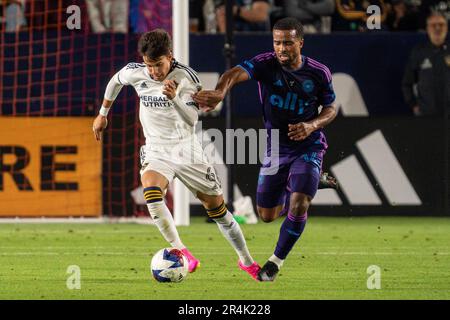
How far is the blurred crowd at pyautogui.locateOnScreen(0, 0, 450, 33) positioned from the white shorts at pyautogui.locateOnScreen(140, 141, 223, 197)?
6091 mm

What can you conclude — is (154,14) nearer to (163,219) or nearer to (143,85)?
(143,85)

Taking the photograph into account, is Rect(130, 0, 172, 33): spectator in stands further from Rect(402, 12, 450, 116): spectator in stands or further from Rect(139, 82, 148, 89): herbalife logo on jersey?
Rect(139, 82, 148, 89): herbalife logo on jersey

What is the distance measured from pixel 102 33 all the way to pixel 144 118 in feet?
20.0

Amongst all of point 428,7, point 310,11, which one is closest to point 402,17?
point 428,7

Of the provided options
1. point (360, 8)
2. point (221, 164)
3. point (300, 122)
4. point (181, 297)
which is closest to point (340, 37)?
point (360, 8)

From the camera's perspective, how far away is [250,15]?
16.4 metres

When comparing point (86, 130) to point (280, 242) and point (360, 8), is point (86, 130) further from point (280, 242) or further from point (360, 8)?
point (280, 242)

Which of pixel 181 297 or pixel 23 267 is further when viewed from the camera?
pixel 23 267

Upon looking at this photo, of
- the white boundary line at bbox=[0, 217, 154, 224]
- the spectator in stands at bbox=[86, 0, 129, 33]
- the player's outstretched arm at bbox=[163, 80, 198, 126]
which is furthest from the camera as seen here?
the spectator in stands at bbox=[86, 0, 129, 33]

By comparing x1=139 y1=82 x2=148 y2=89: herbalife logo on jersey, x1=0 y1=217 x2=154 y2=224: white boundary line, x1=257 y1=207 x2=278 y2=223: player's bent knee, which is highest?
x1=139 y1=82 x2=148 y2=89: herbalife logo on jersey

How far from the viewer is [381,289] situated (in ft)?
27.8

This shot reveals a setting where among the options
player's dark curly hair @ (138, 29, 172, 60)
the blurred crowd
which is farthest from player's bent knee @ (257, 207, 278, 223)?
the blurred crowd

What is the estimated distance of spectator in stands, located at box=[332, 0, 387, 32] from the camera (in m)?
16.5

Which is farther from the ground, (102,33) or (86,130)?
(102,33)
